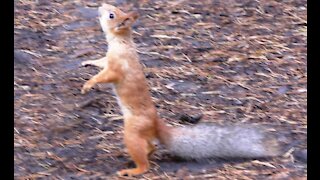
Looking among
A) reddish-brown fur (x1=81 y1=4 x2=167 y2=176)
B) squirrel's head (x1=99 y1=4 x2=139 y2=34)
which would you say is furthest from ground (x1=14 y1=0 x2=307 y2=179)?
squirrel's head (x1=99 y1=4 x2=139 y2=34)

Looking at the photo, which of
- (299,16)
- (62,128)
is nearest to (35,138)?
(62,128)

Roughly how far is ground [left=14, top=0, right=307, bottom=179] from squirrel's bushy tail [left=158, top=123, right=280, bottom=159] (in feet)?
0.22

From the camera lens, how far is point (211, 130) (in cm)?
448

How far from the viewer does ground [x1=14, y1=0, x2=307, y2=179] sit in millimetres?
4562

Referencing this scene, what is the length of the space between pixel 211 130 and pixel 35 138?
1202mm

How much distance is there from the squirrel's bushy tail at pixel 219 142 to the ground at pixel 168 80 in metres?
0.07

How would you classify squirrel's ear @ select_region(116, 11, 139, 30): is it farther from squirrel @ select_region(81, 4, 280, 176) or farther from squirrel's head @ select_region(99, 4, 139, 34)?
squirrel @ select_region(81, 4, 280, 176)

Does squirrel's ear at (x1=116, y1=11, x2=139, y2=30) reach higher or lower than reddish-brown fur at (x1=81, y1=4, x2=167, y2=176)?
higher

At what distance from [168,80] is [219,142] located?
168 centimetres

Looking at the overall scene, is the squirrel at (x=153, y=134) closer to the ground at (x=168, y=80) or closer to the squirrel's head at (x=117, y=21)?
the ground at (x=168, y=80)

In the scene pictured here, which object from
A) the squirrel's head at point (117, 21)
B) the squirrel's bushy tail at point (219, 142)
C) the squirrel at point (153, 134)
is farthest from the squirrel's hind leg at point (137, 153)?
the squirrel's head at point (117, 21)

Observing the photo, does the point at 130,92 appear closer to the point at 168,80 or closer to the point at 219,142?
the point at 219,142

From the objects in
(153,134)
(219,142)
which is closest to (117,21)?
(153,134)

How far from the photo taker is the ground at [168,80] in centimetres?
456
